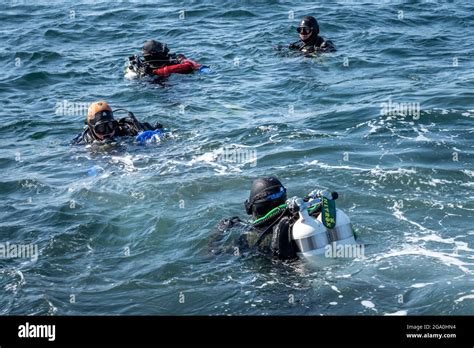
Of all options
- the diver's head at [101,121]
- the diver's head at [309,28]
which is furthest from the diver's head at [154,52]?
the diver's head at [101,121]

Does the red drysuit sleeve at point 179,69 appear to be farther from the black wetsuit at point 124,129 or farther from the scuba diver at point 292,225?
the scuba diver at point 292,225

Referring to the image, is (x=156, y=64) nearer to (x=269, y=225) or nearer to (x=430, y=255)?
(x=269, y=225)

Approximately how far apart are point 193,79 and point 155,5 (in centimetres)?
880

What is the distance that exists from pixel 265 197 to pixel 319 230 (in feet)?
2.86

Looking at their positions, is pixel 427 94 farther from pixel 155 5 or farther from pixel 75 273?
pixel 155 5

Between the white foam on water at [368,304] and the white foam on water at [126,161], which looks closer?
the white foam on water at [368,304]

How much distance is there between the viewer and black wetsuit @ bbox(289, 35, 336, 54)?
1858cm

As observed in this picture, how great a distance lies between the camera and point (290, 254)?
796 centimetres

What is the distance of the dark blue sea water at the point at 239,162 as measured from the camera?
815 centimetres

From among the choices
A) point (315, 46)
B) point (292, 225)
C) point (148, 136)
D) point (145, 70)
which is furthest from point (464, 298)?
point (315, 46)

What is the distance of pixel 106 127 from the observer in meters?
13.1

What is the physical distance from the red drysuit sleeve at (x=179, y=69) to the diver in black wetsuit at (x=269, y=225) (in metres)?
9.12
